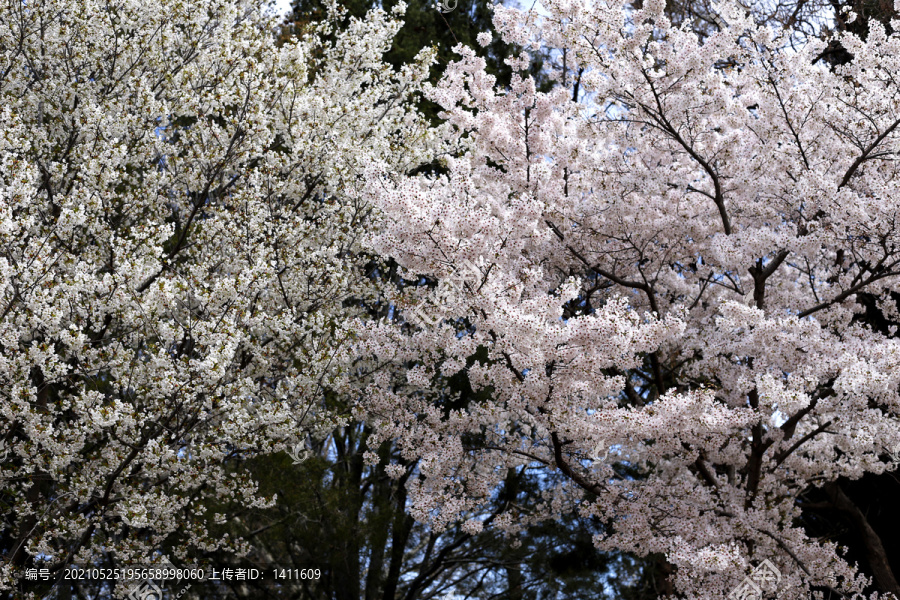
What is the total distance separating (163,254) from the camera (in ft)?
Answer: 23.5

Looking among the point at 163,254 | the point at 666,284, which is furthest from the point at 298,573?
the point at 666,284

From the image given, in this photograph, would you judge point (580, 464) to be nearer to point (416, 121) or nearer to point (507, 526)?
point (507, 526)

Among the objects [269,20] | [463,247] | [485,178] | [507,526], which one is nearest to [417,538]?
[507,526]

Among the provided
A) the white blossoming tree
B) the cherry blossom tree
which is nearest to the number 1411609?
the white blossoming tree

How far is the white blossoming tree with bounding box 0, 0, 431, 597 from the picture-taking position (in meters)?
5.93

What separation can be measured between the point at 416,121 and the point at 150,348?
4.47 m

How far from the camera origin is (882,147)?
7.14 m

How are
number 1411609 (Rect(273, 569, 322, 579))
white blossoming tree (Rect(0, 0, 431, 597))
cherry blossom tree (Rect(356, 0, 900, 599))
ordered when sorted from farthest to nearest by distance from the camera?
number 1411609 (Rect(273, 569, 322, 579)) → cherry blossom tree (Rect(356, 0, 900, 599)) → white blossoming tree (Rect(0, 0, 431, 597))

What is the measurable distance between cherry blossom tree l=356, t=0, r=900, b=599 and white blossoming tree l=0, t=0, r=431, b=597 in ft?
2.80

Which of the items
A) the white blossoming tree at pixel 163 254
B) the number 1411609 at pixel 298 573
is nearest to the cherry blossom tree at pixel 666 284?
the white blossoming tree at pixel 163 254

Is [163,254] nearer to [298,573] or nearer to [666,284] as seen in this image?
[298,573]

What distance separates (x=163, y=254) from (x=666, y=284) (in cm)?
495

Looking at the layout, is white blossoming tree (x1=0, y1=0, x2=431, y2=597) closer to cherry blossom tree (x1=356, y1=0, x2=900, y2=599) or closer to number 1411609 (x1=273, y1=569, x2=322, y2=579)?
cherry blossom tree (x1=356, y1=0, x2=900, y2=599)

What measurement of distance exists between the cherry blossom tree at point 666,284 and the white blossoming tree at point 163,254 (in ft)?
2.80
